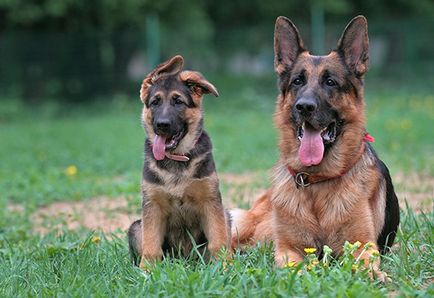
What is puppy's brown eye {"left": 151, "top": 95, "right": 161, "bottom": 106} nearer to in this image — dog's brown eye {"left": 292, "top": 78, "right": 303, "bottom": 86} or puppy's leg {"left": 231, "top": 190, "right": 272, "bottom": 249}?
dog's brown eye {"left": 292, "top": 78, "right": 303, "bottom": 86}

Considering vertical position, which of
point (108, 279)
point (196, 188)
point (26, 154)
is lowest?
point (26, 154)

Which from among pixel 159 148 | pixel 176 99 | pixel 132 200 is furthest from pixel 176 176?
pixel 132 200

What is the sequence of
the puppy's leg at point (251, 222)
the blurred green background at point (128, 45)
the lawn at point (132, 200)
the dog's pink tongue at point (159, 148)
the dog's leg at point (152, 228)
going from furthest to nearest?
the blurred green background at point (128, 45)
the puppy's leg at point (251, 222)
the dog's pink tongue at point (159, 148)
the dog's leg at point (152, 228)
the lawn at point (132, 200)

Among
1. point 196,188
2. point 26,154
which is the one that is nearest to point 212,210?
point 196,188

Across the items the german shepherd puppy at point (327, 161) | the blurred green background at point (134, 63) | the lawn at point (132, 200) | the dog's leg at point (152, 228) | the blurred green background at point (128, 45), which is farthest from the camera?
the blurred green background at point (128, 45)

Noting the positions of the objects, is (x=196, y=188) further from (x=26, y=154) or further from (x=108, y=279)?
(x=26, y=154)

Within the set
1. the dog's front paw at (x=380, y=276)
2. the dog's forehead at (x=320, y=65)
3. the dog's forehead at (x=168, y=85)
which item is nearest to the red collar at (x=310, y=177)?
the dog's forehead at (x=320, y=65)

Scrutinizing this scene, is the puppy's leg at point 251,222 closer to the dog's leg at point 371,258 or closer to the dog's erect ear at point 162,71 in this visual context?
the dog's leg at point 371,258

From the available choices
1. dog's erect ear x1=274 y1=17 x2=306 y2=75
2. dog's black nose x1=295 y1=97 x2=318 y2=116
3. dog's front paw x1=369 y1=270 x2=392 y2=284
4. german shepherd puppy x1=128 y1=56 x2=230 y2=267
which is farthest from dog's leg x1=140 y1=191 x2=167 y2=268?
dog's front paw x1=369 y1=270 x2=392 y2=284

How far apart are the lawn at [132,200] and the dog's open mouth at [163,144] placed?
2.86 ft

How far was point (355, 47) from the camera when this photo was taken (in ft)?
17.5

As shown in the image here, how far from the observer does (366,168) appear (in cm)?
529

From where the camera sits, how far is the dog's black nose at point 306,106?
16.3 feet

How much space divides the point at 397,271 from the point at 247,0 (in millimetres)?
26219
